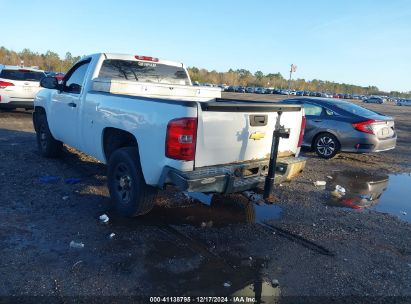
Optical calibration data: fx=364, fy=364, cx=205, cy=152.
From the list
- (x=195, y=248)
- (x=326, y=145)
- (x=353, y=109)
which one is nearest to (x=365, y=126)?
(x=353, y=109)

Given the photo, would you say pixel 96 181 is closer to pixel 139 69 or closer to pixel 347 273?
pixel 139 69

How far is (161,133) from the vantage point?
3898mm

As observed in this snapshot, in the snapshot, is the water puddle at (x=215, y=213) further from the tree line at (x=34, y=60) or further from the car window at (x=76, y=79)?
the tree line at (x=34, y=60)

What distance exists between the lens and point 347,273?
3762 mm

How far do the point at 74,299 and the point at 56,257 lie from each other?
2.65ft

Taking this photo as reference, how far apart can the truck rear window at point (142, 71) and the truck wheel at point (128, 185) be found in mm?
1776

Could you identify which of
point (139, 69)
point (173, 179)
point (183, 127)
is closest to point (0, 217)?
point (173, 179)

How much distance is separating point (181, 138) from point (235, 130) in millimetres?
749

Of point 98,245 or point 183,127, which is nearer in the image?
point 183,127

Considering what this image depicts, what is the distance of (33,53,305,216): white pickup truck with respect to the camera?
384cm

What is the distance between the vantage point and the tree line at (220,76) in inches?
3757

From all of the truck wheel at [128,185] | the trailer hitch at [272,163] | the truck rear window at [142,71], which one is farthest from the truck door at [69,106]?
the trailer hitch at [272,163]

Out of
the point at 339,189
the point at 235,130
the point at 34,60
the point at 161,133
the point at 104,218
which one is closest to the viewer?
the point at 161,133

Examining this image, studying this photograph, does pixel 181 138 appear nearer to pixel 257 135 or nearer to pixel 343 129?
pixel 257 135
